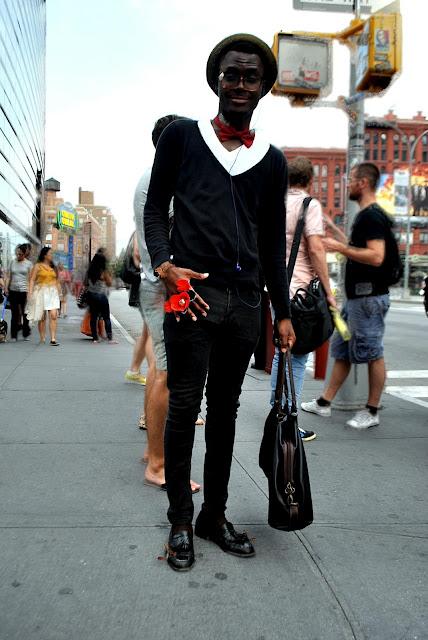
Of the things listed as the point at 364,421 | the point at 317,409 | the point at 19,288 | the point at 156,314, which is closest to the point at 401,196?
the point at 19,288

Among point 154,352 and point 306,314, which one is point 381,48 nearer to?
point 306,314

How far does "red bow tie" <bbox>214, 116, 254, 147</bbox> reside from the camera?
7.95ft

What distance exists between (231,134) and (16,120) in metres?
48.0

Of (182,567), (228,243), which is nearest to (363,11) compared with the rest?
(228,243)

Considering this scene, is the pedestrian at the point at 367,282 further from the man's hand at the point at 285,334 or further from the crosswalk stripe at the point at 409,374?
the crosswalk stripe at the point at 409,374

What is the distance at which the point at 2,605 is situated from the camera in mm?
2076

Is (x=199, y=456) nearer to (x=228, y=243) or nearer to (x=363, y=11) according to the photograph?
(x=228, y=243)

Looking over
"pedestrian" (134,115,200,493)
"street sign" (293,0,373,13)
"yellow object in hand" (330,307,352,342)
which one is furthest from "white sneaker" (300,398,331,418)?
"street sign" (293,0,373,13)

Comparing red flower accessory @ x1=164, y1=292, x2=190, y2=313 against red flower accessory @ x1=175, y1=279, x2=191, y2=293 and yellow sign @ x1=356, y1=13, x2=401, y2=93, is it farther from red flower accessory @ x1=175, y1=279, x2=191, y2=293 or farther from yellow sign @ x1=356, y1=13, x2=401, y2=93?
yellow sign @ x1=356, y1=13, x2=401, y2=93

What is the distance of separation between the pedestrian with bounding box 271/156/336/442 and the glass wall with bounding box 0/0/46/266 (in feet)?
91.5

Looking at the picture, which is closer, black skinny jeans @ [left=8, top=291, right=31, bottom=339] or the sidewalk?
the sidewalk

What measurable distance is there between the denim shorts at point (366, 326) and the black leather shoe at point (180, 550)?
2.71 metres

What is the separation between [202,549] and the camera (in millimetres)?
2561

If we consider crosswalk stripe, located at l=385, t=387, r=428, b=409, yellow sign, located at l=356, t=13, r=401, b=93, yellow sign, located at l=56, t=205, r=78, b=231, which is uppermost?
yellow sign, located at l=56, t=205, r=78, b=231
